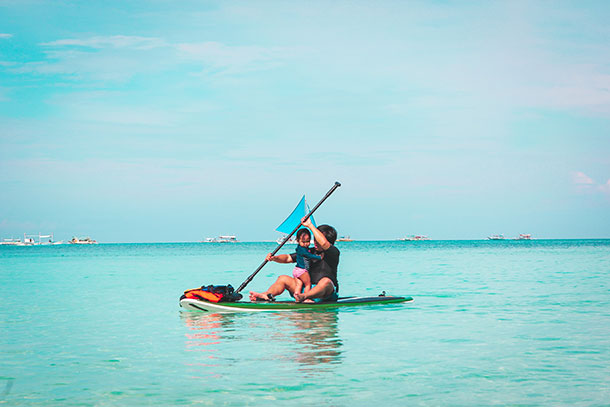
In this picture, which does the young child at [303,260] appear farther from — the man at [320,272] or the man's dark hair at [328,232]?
the man's dark hair at [328,232]

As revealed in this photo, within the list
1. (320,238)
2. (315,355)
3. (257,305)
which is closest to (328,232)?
(320,238)

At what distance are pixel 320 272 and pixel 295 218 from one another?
5.37 feet

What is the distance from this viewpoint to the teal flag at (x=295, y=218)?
1534 cm

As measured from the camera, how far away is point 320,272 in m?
14.4

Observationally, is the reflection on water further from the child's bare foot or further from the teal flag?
the teal flag

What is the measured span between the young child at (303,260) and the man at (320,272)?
5.0 inches

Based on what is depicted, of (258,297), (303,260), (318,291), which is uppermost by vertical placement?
(303,260)

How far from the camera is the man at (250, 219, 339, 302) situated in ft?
45.6

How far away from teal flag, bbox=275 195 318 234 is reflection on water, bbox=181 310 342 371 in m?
2.04

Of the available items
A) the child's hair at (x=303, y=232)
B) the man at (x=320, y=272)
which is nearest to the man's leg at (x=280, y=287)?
the man at (x=320, y=272)

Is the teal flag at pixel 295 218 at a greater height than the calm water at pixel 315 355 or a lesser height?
greater

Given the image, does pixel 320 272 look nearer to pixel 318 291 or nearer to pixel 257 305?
pixel 318 291

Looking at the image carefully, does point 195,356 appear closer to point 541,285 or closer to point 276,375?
point 276,375

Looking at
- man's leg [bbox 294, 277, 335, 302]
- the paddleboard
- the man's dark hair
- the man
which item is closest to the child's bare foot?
the man
